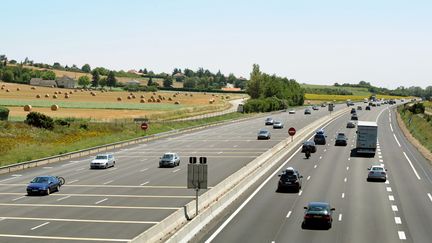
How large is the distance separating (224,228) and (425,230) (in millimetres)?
9917

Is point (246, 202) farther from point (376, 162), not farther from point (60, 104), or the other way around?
point (60, 104)

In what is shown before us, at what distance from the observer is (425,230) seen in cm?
2981

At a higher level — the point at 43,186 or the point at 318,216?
the point at 318,216

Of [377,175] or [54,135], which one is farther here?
[54,135]

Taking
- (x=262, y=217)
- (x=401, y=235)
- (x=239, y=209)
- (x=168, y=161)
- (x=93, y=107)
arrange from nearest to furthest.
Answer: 1. (x=401, y=235)
2. (x=262, y=217)
3. (x=239, y=209)
4. (x=168, y=161)
5. (x=93, y=107)

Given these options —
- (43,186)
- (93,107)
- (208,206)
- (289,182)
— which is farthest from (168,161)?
(93,107)

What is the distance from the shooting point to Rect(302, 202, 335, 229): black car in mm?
29484

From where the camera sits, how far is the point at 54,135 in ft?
263

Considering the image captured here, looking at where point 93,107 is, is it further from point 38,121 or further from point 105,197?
point 105,197

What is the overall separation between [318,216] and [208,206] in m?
7.19

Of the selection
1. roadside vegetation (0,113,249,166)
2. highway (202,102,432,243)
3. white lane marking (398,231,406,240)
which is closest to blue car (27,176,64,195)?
highway (202,102,432,243)

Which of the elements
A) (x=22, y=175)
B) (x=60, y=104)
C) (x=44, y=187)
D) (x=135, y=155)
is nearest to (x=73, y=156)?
(x=135, y=155)

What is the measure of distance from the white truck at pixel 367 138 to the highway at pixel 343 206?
1.95m

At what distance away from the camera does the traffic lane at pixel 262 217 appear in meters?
28.0
